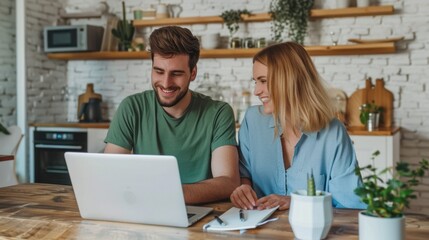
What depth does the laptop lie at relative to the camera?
56.8 inches

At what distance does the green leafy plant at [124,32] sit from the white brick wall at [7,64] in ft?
3.22

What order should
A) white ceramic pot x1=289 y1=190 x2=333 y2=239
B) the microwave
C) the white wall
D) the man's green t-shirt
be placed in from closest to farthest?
white ceramic pot x1=289 y1=190 x2=333 y2=239, the man's green t-shirt, the white wall, the microwave

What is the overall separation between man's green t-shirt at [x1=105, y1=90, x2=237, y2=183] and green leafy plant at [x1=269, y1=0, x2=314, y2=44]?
7.93 ft

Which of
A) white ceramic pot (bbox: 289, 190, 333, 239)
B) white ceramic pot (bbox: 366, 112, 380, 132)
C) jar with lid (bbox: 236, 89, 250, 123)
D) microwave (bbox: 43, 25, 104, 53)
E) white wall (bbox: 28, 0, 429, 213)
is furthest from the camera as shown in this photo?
microwave (bbox: 43, 25, 104, 53)

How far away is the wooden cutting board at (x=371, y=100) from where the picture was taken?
451cm

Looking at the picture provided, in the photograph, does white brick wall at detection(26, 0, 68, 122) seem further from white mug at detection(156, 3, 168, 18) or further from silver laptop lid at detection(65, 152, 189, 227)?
silver laptop lid at detection(65, 152, 189, 227)

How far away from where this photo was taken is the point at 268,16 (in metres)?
4.73

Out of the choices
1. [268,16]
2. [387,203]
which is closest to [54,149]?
[268,16]

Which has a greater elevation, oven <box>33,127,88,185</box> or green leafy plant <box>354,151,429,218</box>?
green leafy plant <box>354,151,429,218</box>

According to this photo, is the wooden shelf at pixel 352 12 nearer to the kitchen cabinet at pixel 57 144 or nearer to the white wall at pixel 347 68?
the white wall at pixel 347 68

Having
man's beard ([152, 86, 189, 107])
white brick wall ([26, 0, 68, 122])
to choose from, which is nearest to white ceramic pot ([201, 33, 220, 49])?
white brick wall ([26, 0, 68, 122])

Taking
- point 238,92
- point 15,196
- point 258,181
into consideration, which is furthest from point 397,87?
point 15,196

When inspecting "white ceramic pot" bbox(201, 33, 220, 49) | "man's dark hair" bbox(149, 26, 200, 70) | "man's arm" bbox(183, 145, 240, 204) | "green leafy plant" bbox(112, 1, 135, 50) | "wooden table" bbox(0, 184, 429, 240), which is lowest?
"wooden table" bbox(0, 184, 429, 240)

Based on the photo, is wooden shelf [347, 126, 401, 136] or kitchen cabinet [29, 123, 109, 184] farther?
kitchen cabinet [29, 123, 109, 184]
